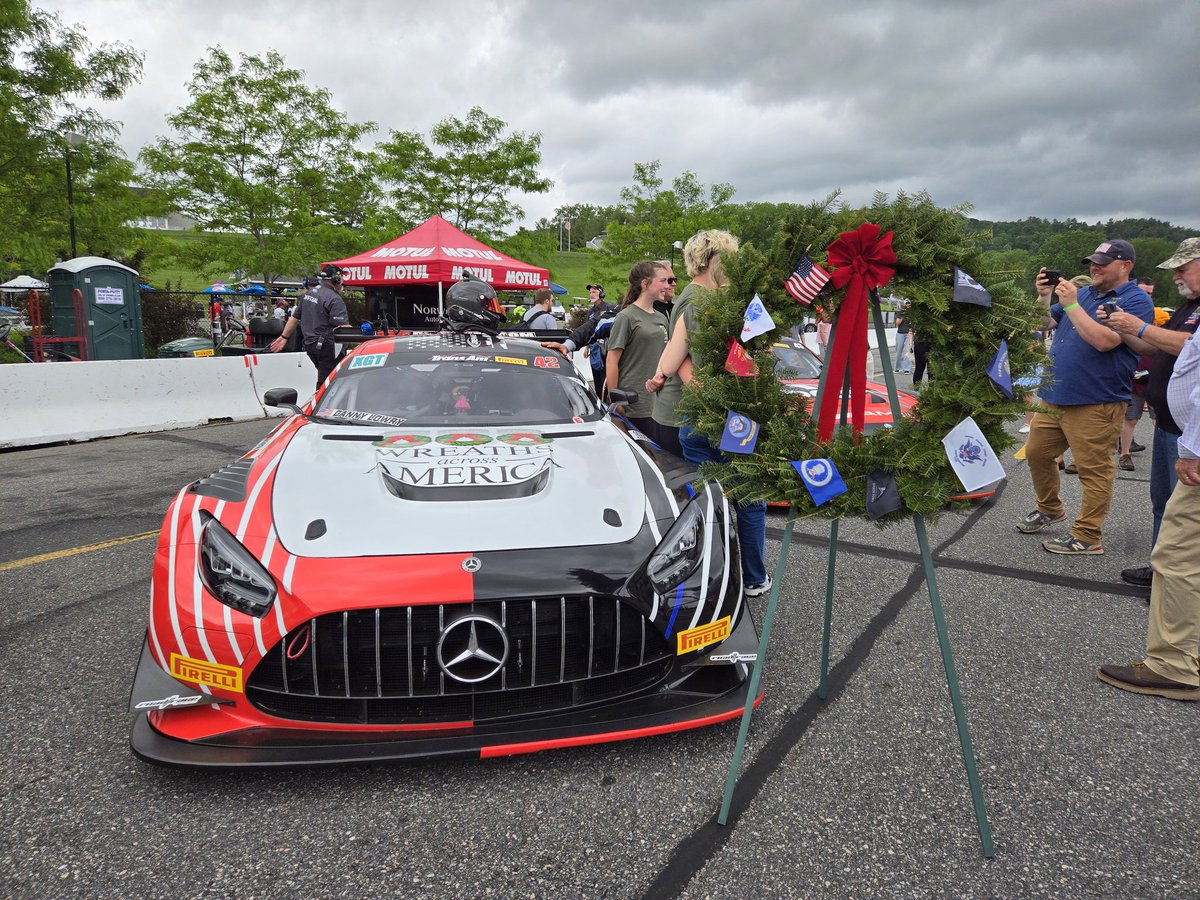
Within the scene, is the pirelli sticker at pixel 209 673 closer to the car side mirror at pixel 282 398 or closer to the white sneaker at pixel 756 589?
the car side mirror at pixel 282 398

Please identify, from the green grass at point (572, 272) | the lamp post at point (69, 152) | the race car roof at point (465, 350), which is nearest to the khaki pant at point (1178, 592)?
the race car roof at point (465, 350)

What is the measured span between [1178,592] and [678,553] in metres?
2.05

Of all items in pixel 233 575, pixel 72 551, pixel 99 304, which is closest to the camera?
pixel 233 575

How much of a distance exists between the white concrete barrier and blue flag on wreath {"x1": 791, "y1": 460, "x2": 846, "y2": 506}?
28.3 ft

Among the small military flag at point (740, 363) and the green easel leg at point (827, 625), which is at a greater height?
the small military flag at point (740, 363)

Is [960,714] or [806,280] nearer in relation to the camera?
[960,714]

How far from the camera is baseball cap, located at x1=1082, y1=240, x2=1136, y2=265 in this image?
165 inches

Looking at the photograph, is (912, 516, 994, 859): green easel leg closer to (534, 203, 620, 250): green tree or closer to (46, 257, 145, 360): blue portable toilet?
(46, 257, 145, 360): blue portable toilet

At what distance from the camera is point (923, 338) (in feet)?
7.20

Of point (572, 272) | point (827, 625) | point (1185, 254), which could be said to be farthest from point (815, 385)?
point (572, 272)

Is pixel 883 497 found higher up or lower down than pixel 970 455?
lower down

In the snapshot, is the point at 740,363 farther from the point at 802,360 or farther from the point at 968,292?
the point at 802,360

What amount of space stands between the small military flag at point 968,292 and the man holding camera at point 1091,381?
231cm

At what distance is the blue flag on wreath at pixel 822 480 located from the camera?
2160 mm
